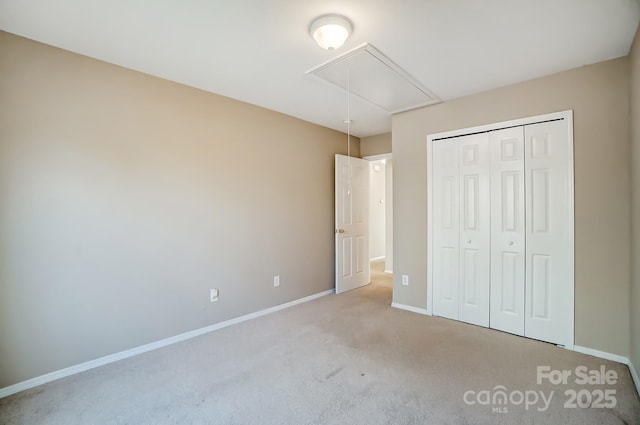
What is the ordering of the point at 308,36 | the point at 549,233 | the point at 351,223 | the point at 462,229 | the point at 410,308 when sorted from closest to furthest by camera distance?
the point at 308,36
the point at 549,233
the point at 462,229
the point at 410,308
the point at 351,223

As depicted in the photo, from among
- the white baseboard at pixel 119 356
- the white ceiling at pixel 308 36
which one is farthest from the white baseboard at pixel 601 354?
the white baseboard at pixel 119 356

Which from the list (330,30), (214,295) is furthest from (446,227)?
(214,295)

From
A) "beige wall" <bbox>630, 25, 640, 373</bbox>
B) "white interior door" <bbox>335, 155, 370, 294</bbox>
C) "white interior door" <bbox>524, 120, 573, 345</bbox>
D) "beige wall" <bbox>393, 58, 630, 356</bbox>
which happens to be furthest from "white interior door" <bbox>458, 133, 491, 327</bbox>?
"white interior door" <bbox>335, 155, 370, 294</bbox>

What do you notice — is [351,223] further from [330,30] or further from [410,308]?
[330,30]

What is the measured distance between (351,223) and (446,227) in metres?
1.56

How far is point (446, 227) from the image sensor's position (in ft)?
11.1

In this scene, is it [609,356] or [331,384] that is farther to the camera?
[609,356]

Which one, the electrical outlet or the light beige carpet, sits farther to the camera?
the electrical outlet

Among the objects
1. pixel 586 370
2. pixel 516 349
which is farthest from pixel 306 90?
pixel 586 370

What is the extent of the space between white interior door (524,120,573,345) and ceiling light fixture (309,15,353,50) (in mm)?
2072

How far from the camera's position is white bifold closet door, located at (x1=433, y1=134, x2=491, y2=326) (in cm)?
314

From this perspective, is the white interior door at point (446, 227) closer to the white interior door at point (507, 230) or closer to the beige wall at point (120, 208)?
the white interior door at point (507, 230)

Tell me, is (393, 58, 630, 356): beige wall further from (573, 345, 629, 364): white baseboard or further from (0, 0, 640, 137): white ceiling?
(0, 0, 640, 137): white ceiling

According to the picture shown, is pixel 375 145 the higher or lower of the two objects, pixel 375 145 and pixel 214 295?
the higher
